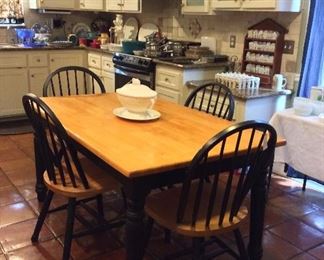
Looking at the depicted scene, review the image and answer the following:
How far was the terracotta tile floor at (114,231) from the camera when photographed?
7.16 feet

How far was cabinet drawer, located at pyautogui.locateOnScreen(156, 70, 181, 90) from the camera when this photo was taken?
3.51 metres

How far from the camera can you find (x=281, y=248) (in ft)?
7.52

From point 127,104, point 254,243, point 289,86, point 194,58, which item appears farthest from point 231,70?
point 254,243

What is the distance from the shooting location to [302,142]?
2723 mm

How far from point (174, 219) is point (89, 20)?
4502 mm

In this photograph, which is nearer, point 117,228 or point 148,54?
point 117,228

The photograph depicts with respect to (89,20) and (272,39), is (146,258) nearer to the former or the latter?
(272,39)

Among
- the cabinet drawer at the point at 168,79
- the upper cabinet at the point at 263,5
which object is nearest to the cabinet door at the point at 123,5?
the cabinet drawer at the point at 168,79

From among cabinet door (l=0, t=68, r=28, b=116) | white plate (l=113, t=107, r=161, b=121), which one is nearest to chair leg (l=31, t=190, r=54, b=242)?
white plate (l=113, t=107, r=161, b=121)

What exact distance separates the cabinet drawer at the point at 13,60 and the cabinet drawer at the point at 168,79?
180 cm

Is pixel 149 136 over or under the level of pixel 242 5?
under

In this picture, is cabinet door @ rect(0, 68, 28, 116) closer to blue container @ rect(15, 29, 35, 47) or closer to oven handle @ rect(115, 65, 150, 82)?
blue container @ rect(15, 29, 35, 47)

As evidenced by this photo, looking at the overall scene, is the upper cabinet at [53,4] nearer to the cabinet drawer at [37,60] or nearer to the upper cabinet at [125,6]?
the upper cabinet at [125,6]

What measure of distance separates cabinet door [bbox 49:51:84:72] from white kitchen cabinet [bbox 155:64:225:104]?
5.27 feet
